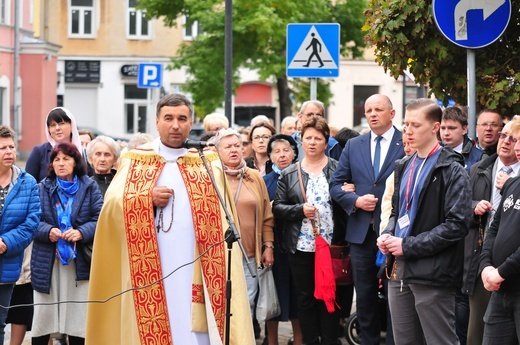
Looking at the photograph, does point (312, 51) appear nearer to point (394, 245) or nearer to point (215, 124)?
point (215, 124)

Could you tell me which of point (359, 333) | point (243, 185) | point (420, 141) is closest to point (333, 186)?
point (243, 185)

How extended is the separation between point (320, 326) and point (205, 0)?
1818 cm

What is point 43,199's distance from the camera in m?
9.02

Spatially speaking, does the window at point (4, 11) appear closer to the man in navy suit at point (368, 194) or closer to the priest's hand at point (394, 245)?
the man in navy suit at point (368, 194)

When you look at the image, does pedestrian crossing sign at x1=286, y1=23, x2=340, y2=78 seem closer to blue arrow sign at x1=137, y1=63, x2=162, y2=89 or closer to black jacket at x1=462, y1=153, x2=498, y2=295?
black jacket at x1=462, y1=153, x2=498, y2=295

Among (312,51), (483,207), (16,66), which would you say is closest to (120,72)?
(16,66)

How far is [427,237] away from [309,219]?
2.72 m

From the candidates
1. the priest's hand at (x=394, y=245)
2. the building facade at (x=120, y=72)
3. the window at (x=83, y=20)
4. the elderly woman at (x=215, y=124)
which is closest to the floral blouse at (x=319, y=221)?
the elderly woman at (x=215, y=124)

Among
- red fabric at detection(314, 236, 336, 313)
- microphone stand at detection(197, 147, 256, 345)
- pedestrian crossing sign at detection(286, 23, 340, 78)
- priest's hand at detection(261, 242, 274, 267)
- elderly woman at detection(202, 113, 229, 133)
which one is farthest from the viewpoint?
pedestrian crossing sign at detection(286, 23, 340, 78)

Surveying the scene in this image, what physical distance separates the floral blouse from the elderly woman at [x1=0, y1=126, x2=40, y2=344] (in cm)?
239

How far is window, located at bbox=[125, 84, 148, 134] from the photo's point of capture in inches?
1998

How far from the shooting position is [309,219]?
31.8ft

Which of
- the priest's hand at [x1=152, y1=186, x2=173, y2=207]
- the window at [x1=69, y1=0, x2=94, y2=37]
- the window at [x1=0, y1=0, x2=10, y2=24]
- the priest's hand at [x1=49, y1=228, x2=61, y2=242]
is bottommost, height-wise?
the priest's hand at [x1=49, y1=228, x2=61, y2=242]

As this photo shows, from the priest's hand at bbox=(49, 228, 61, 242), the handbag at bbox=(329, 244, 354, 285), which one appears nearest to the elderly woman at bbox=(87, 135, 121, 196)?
the priest's hand at bbox=(49, 228, 61, 242)
